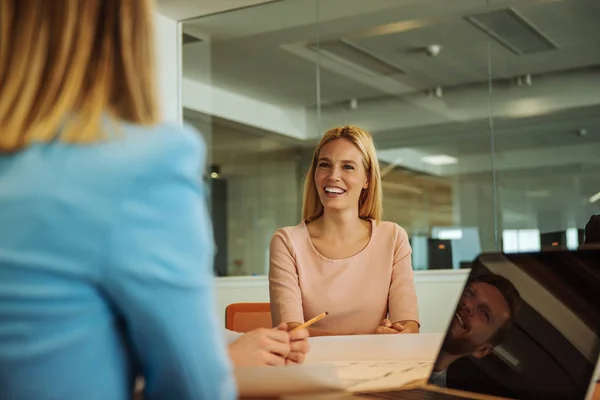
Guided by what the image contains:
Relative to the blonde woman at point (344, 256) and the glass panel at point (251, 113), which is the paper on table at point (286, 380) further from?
the glass panel at point (251, 113)

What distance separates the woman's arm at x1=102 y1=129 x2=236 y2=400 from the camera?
670 millimetres

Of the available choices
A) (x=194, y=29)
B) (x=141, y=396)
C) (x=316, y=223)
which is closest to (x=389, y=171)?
(x=194, y=29)

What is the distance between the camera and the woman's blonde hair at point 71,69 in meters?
0.71

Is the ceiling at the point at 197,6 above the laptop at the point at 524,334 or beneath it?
above

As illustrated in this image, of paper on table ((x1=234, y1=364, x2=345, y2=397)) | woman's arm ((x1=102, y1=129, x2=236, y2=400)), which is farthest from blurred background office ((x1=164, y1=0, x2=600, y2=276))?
woman's arm ((x1=102, y1=129, x2=236, y2=400))

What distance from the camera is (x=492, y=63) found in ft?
16.4

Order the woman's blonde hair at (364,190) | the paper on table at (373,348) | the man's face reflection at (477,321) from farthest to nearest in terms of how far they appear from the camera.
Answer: the woman's blonde hair at (364,190)
the paper on table at (373,348)
the man's face reflection at (477,321)

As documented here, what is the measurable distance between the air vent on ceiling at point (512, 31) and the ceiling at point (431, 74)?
0.02 meters

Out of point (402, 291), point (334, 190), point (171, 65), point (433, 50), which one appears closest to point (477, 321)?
point (402, 291)

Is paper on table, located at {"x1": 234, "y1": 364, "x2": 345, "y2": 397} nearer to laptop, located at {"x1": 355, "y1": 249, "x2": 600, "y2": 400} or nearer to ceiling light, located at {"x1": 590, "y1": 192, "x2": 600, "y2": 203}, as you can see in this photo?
laptop, located at {"x1": 355, "y1": 249, "x2": 600, "y2": 400}

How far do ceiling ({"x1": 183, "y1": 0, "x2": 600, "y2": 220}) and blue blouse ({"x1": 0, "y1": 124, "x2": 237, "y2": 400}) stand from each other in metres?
4.41

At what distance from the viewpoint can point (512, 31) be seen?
4891 millimetres

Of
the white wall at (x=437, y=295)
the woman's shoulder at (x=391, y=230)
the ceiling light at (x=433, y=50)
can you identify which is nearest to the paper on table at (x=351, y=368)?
the woman's shoulder at (x=391, y=230)

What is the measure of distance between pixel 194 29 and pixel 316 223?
352cm
